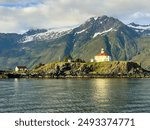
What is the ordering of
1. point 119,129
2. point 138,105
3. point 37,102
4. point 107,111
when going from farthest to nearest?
point 37,102
point 138,105
point 107,111
point 119,129

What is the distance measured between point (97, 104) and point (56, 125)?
128 feet

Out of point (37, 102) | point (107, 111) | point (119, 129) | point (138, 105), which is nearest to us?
point (119, 129)

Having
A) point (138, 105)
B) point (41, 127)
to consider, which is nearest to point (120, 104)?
point (138, 105)

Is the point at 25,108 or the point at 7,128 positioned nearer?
the point at 7,128

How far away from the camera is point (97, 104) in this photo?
86750 millimetres

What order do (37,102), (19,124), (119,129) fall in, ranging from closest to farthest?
1. (119,129)
2. (19,124)
3. (37,102)

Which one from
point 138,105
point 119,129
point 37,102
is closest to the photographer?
point 119,129

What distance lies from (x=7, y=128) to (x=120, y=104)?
42.4 meters

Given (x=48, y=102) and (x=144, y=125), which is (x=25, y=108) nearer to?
(x=48, y=102)

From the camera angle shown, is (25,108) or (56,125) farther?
(25,108)

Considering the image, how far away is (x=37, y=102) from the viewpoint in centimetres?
9106

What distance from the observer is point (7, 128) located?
4847cm

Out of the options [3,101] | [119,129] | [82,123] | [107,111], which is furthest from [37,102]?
[119,129]

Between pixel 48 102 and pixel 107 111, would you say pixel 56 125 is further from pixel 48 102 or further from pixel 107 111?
pixel 48 102
